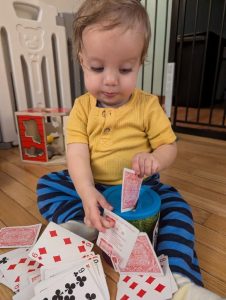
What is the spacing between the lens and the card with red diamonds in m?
0.53

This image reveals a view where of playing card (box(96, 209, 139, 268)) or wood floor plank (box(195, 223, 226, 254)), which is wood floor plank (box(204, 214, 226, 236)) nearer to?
wood floor plank (box(195, 223, 226, 254))

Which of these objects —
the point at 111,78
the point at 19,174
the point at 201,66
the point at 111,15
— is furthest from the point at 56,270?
the point at 201,66

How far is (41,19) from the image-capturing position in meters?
1.39

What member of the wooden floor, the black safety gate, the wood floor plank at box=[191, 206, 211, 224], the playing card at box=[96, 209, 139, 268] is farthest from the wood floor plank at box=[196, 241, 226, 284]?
the black safety gate

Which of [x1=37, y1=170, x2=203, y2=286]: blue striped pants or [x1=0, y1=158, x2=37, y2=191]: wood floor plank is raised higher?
[x1=37, y1=170, x2=203, y2=286]: blue striped pants

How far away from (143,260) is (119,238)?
0.07 m

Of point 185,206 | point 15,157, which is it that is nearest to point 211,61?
point 15,157

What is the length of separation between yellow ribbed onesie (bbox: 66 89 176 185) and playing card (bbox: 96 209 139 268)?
0.66ft

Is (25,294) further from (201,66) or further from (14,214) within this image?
(201,66)

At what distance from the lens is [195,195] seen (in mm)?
928

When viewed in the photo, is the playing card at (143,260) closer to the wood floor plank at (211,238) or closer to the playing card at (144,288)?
the playing card at (144,288)

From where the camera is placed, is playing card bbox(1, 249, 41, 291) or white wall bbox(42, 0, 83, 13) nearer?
playing card bbox(1, 249, 41, 291)

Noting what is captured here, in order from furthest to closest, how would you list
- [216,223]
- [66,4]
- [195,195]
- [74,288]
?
1. [66,4]
2. [195,195]
3. [216,223]
4. [74,288]

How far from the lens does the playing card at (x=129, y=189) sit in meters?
0.50
